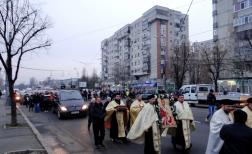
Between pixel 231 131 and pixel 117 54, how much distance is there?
431ft

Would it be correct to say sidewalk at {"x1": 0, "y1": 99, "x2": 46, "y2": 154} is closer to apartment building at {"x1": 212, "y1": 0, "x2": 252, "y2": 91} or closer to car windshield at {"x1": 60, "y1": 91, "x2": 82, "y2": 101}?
car windshield at {"x1": 60, "y1": 91, "x2": 82, "y2": 101}

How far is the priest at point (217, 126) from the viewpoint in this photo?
6664 mm

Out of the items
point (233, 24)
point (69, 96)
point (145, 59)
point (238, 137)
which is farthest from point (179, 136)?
point (145, 59)

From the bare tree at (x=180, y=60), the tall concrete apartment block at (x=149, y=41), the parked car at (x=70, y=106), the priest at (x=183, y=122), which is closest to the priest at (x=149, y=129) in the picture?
the priest at (x=183, y=122)

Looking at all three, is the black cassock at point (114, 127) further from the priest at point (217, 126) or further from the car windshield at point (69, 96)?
the car windshield at point (69, 96)

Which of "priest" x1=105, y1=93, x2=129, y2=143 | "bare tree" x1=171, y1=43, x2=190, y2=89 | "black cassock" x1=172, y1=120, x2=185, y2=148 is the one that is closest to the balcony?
"bare tree" x1=171, y1=43, x2=190, y2=89

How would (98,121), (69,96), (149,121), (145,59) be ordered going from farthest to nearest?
(145,59) < (69,96) < (98,121) < (149,121)

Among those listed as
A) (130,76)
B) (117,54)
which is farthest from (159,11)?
(117,54)

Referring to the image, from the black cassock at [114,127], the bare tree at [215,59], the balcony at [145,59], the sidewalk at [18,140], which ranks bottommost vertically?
the sidewalk at [18,140]

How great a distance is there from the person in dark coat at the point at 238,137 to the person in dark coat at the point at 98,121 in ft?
23.7

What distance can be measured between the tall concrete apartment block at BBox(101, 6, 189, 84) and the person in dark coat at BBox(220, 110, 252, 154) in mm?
84354

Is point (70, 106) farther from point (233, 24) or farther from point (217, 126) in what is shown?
point (233, 24)

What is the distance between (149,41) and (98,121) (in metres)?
92.9

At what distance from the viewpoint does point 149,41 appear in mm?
104500
